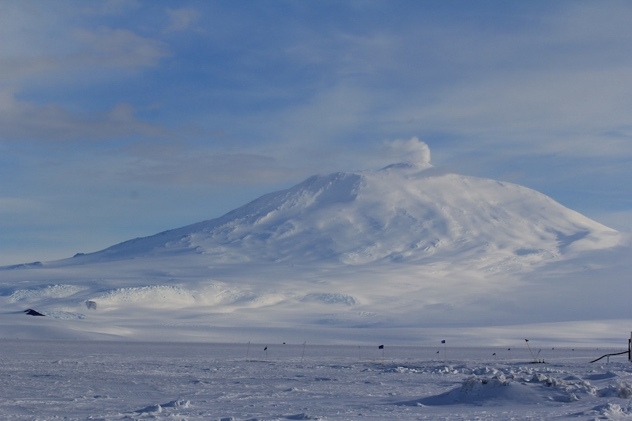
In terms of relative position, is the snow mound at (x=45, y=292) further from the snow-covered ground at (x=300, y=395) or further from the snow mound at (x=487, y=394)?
A: the snow mound at (x=487, y=394)

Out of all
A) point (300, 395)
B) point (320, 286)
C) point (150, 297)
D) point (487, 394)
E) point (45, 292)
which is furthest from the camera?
point (320, 286)

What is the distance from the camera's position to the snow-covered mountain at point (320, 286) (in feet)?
441

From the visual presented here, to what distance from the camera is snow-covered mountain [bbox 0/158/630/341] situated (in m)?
134

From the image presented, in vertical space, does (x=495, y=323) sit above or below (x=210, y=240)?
below

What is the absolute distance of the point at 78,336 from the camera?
100750mm

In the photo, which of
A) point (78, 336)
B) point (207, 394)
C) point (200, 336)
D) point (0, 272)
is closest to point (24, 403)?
point (207, 394)

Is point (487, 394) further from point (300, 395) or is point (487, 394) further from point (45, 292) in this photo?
point (45, 292)

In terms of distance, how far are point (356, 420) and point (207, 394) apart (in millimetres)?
7625

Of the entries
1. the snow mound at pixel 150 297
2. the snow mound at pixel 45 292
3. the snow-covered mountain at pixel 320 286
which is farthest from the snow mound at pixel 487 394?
the snow mound at pixel 45 292

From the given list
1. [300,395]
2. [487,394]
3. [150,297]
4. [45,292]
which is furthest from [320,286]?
[487,394]

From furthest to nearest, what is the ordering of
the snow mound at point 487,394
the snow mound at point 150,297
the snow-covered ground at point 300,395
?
the snow mound at point 150,297
the snow mound at point 487,394
the snow-covered ground at point 300,395

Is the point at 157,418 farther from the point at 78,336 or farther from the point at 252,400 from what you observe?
the point at 78,336

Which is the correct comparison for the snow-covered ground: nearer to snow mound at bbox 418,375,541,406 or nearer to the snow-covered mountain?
snow mound at bbox 418,375,541,406

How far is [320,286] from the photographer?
536 feet
